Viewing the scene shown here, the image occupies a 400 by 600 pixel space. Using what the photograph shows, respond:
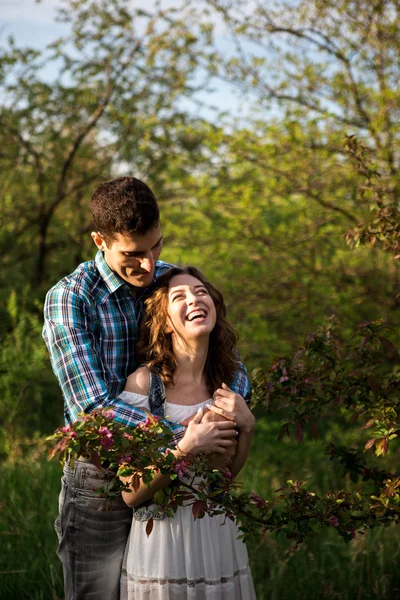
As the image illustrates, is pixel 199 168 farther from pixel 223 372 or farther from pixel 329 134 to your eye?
pixel 223 372

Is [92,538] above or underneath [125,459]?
underneath

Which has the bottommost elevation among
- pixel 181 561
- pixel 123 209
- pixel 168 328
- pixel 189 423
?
pixel 181 561

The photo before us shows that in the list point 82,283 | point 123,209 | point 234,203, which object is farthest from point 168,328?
point 234,203

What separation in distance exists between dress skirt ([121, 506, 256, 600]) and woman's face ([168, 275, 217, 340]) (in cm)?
62

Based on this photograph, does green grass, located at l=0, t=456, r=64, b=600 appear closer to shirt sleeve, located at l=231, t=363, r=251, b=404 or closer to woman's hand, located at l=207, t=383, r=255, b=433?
shirt sleeve, located at l=231, t=363, r=251, b=404

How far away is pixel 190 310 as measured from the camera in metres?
2.75

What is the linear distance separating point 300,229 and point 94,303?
410cm

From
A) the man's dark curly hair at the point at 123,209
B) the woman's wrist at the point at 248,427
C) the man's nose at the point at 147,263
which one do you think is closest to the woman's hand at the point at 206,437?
the woman's wrist at the point at 248,427

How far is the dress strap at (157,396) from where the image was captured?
8.76ft

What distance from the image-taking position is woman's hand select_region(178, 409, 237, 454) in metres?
2.41

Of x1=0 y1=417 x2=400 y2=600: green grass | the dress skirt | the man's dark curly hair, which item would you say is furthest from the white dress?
x1=0 y1=417 x2=400 y2=600: green grass

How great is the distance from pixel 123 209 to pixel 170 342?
522 mm

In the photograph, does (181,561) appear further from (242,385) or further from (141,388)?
(242,385)

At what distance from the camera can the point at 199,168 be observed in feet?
24.0
